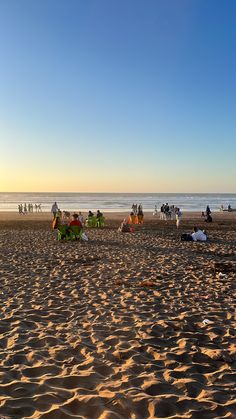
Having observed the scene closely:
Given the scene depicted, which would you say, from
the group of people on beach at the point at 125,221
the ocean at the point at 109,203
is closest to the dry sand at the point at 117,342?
the group of people on beach at the point at 125,221

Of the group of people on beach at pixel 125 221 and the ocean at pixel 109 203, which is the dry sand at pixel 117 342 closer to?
the group of people on beach at pixel 125 221

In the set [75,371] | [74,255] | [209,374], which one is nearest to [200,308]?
[209,374]

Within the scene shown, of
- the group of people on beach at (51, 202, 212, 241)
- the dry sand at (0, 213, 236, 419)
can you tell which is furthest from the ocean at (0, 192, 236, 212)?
the dry sand at (0, 213, 236, 419)

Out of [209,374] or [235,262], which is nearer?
[209,374]

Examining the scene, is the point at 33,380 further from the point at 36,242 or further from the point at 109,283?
the point at 36,242

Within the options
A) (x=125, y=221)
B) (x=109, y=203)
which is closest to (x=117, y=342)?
(x=125, y=221)

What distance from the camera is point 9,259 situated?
13531mm

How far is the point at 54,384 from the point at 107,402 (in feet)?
2.60

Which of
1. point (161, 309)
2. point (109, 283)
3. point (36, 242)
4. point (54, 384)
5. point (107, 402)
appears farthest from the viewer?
point (36, 242)

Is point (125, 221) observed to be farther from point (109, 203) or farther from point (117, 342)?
point (109, 203)

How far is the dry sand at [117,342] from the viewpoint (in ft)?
13.5

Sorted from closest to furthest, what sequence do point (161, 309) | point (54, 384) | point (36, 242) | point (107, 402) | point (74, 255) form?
point (107, 402), point (54, 384), point (161, 309), point (74, 255), point (36, 242)

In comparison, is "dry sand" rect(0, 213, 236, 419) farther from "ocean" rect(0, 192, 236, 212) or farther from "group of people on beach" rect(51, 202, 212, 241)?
"ocean" rect(0, 192, 236, 212)

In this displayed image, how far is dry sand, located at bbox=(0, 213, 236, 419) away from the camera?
4.10 m
